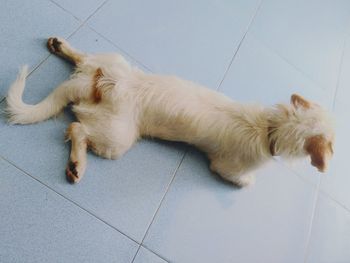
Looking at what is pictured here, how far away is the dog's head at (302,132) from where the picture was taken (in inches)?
57.4

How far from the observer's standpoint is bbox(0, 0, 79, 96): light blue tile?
65.3 inches

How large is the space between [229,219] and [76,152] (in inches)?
29.3

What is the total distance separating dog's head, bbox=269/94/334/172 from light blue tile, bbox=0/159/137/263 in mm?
710

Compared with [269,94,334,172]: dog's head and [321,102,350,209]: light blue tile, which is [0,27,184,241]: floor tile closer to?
[269,94,334,172]: dog's head

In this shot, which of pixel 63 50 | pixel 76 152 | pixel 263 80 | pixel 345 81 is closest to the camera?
pixel 76 152

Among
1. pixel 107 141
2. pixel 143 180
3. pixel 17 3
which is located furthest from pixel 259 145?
pixel 17 3

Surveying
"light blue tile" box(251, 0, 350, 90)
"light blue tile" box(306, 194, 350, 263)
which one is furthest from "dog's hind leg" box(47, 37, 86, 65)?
"light blue tile" box(306, 194, 350, 263)

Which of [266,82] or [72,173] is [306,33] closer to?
[266,82]

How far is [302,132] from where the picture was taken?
150cm

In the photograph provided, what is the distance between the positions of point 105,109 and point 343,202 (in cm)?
144

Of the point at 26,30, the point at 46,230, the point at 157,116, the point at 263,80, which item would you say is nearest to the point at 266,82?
the point at 263,80

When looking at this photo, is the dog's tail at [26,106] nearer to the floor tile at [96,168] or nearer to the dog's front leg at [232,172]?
the floor tile at [96,168]

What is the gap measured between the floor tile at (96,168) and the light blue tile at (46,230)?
0.04 metres

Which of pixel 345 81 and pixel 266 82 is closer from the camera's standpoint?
pixel 266 82
